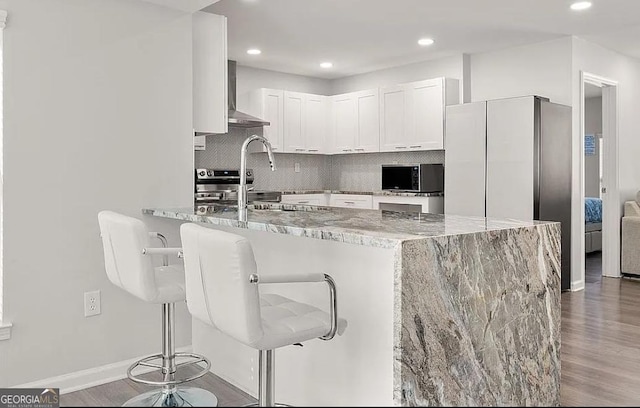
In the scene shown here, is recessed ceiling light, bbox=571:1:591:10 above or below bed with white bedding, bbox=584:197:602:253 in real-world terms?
above

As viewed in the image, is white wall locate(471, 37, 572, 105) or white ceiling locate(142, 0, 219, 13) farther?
white wall locate(471, 37, 572, 105)

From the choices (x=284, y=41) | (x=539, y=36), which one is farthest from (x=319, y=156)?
(x=539, y=36)

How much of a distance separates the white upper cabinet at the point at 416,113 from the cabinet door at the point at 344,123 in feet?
1.54

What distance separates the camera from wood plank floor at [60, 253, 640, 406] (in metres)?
2.86

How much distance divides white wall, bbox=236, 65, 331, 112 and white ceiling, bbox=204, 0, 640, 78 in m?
0.40

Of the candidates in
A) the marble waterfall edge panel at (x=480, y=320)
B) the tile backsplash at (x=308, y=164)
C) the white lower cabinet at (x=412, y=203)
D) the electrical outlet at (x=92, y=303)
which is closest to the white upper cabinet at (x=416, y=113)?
the tile backsplash at (x=308, y=164)

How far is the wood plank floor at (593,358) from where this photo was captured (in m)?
2.86

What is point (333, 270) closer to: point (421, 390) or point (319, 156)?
point (421, 390)

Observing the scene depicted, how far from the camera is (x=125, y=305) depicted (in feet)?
11.0

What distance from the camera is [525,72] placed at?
590cm

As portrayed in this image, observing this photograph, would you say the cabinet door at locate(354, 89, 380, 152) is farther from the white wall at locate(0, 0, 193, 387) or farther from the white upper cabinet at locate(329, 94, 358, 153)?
the white wall at locate(0, 0, 193, 387)

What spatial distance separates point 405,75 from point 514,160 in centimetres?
209

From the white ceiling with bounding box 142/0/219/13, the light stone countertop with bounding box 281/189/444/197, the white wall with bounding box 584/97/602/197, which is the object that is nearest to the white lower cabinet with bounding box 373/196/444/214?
the light stone countertop with bounding box 281/189/444/197

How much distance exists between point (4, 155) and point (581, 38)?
203 inches
